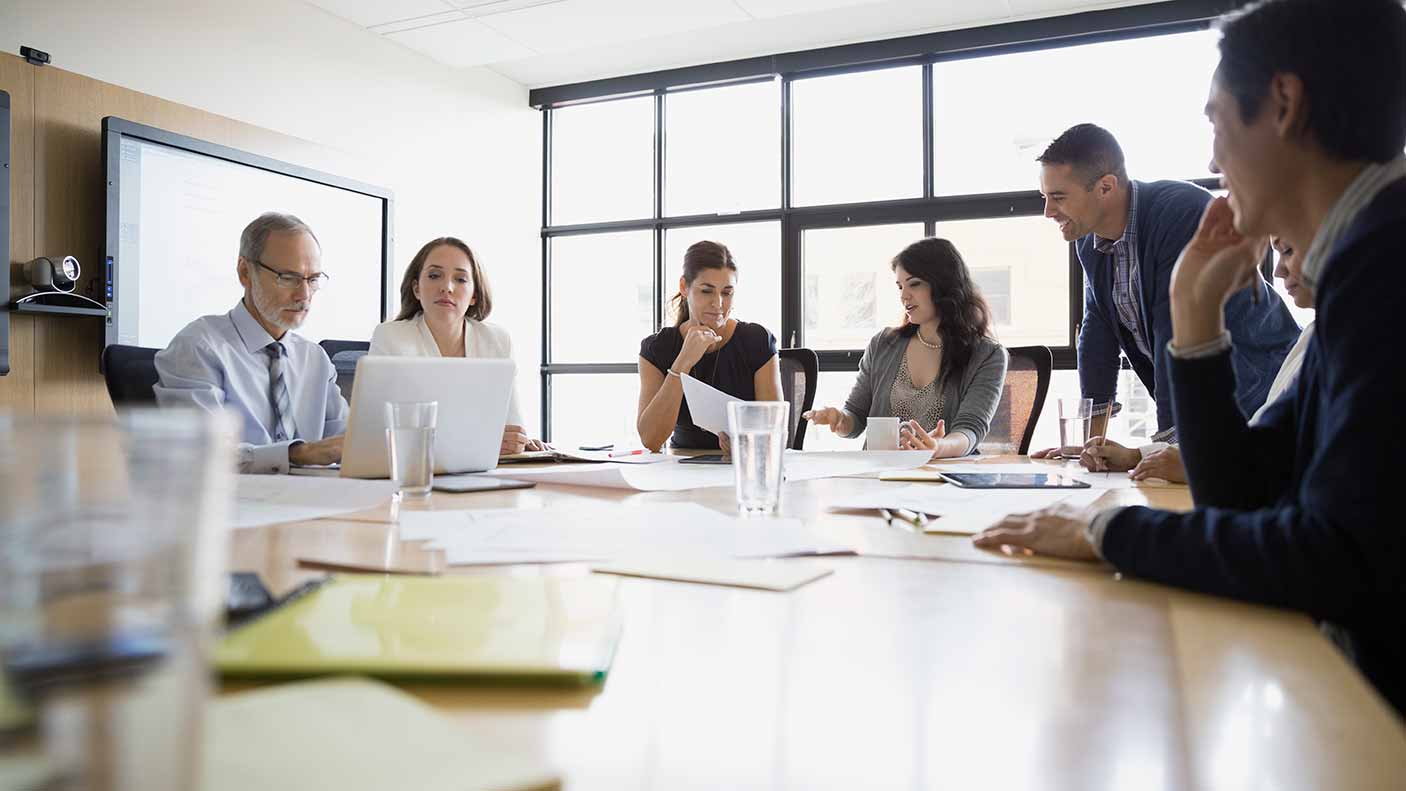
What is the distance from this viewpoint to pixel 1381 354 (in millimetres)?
753

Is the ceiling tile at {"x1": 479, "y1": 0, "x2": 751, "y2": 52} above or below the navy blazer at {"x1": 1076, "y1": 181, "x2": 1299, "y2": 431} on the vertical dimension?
above

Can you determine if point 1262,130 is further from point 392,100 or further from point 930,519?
point 392,100

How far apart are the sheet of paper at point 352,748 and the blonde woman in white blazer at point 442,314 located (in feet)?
7.93

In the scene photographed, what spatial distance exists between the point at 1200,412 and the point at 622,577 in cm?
71

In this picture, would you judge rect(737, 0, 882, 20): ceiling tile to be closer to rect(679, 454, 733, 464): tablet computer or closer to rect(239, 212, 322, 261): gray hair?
rect(239, 212, 322, 261): gray hair

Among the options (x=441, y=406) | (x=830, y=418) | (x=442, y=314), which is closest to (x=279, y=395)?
(x=442, y=314)

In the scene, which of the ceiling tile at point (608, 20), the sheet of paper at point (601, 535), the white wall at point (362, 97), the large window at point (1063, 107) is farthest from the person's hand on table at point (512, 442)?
the large window at point (1063, 107)

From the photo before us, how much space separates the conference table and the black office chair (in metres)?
2.23

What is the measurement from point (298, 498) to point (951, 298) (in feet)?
7.41

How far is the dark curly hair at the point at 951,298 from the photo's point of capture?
9.75 ft

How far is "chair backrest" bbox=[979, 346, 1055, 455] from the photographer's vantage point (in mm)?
2977

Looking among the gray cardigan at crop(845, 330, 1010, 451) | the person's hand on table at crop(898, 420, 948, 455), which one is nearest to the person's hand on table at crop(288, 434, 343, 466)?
the person's hand on table at crop(898, 420, 948, 455)

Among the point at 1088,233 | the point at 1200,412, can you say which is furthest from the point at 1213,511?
the point at 1088,233

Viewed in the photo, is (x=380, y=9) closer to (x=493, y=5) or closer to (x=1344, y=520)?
(x=493, y=5)
